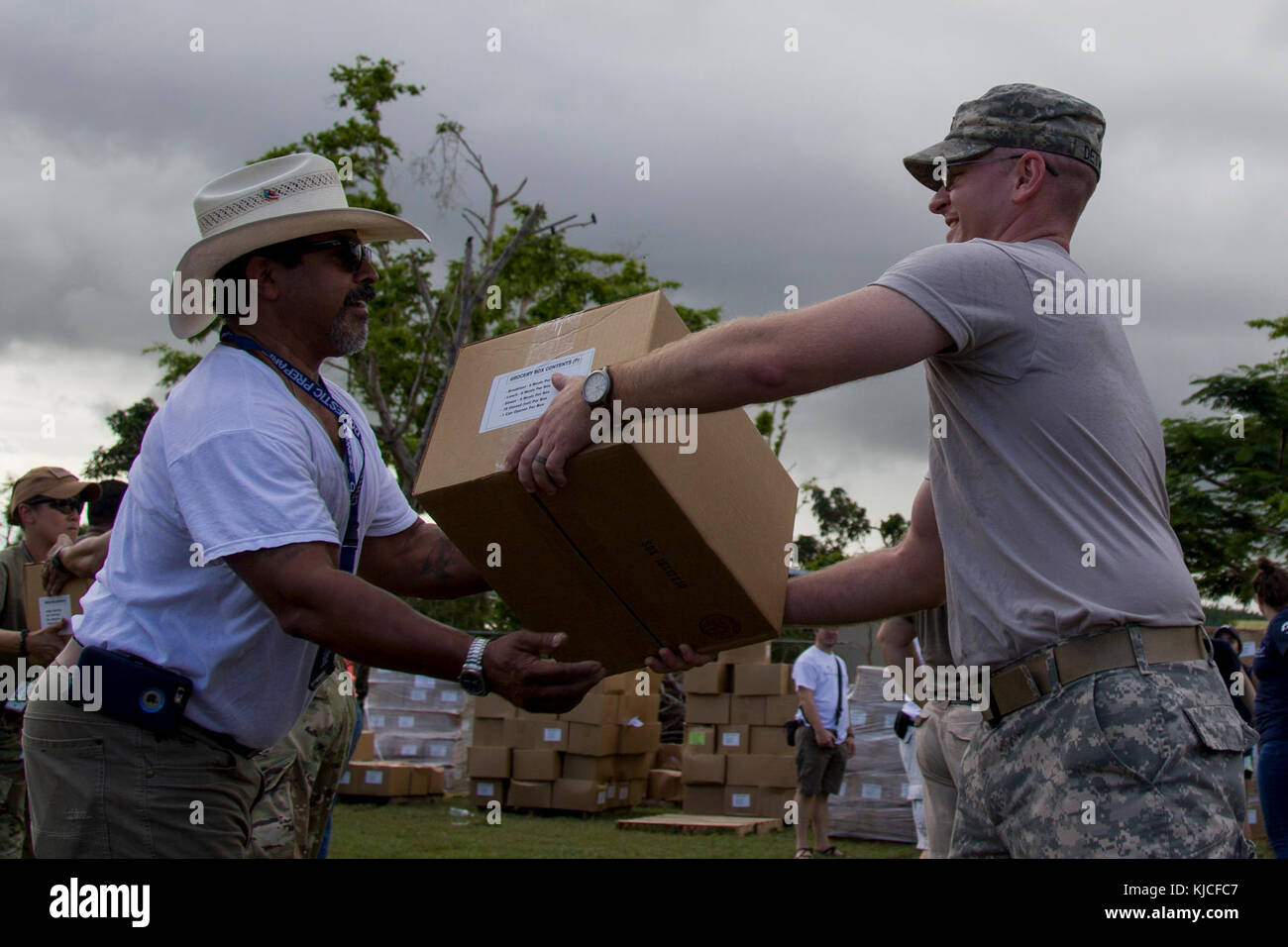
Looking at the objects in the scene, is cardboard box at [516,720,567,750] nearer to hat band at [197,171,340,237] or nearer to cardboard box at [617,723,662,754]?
cardboard box at [617,723,662,754]

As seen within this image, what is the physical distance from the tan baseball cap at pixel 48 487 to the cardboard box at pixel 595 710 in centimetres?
780

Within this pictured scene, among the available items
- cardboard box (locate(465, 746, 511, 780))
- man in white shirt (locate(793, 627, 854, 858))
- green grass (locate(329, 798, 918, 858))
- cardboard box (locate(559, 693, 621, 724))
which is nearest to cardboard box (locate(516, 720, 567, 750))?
cardboard box (locate(559, 693, 621, 724))

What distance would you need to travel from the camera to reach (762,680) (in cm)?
1270

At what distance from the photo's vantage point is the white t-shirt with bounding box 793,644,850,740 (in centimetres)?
1040

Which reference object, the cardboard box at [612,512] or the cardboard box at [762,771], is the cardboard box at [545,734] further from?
the cardboard box at [612,512]

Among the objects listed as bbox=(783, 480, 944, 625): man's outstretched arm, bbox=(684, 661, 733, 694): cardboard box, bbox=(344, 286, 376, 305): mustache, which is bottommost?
bbox=(684, 661, 733, 694): cardboard box

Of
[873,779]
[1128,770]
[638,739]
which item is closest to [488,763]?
[638,739]

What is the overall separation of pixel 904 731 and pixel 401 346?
38.0ft

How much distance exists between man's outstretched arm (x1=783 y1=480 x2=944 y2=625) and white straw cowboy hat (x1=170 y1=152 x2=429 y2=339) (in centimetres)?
138

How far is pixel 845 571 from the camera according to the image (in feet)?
9.53

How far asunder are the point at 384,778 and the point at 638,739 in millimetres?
2997

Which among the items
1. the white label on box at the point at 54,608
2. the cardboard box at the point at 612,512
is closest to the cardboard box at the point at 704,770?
the white label on box at the point at 54,608

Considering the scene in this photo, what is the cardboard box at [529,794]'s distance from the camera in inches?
520
